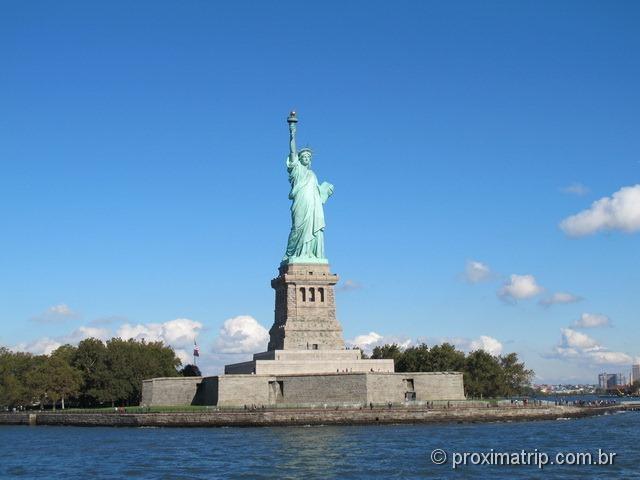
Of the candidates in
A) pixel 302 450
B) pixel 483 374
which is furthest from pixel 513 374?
pixel 302 450

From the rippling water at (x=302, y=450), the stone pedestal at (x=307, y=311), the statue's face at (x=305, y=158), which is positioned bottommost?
the rippling water at (x=302, y=450)

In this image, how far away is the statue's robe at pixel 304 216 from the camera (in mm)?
72250

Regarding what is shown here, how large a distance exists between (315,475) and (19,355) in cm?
6150

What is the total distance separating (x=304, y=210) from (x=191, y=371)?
28.6m

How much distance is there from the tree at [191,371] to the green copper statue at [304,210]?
81.4 feet

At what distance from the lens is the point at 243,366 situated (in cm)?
7069

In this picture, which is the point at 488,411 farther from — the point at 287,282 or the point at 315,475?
the point at 315,475

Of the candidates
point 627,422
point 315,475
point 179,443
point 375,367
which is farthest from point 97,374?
point 315,475

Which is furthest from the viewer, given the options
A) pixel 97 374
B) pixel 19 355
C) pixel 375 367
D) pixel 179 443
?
pixel 19 355

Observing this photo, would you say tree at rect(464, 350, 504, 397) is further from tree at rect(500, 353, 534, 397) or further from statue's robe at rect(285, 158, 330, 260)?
statue's robe at rect(285, 158, 330, 260)

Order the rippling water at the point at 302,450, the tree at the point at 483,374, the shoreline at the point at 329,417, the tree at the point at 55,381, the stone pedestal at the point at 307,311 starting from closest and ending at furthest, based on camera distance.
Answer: the rippling water at the point at 302,450 < the shoreline at the point at 329,417 < the stone pedestal at the point at 307,311 < the tree at the point at 55,381 < the tree at the point at 483,374

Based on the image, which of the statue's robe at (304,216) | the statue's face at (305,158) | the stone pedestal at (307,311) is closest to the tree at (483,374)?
the stone pedestal at (307,311)

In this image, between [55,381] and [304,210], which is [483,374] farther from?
[55,381]

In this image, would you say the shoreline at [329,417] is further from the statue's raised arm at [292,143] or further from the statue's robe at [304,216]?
the statue's raised arm at [292,143]
